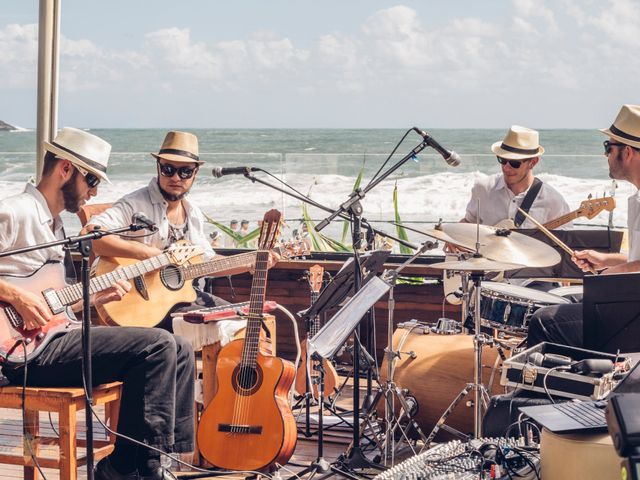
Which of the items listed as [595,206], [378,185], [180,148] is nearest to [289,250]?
[180,148]

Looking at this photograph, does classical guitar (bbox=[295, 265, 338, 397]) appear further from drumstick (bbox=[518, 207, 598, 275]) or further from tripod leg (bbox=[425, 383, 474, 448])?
drumstick (bbox=[518, 207, 598, 275])

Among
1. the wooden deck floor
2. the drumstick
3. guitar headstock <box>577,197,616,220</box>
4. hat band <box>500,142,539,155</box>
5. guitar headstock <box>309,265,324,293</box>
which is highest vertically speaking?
hat band <box>500,142,539,155</box>

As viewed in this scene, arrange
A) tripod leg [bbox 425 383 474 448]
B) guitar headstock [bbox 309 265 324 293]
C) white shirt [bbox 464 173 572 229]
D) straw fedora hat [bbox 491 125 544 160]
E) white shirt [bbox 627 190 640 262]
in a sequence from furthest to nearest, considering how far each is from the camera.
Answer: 1. straw fedora hat [bbox 491 125 544 160]
2. white shirt [bbox 464 173 572 229]
3. guitar headstock [bbox 309 265 324 293]
4. white shirt [bbox 627 190 640 262]
5. tripod leg [bbox 425 383 474 448]

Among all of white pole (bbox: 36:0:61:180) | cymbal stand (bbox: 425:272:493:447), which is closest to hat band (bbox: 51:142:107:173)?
cymbal stand (bbox: 425:272:493:447)

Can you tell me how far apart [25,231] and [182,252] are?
1.11 metres

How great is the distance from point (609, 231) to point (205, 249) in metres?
2.23

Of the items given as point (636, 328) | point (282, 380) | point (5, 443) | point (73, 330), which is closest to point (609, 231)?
point (636, 328)

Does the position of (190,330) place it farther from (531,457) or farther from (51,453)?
(531,457)

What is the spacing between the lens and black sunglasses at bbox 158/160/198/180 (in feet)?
16.9

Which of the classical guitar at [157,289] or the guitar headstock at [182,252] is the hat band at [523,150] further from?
the guitar headstock at [182,252]

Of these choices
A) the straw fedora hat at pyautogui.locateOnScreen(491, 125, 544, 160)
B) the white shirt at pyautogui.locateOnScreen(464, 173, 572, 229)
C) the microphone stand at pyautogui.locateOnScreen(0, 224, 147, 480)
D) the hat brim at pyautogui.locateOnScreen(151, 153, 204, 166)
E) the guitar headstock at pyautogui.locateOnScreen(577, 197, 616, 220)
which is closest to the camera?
the microphone stand at pyautogui.locateOnScreen(0, 224, 147, 480)

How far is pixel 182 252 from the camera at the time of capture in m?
4.97

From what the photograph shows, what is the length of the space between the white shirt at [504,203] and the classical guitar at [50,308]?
2731 millimetres

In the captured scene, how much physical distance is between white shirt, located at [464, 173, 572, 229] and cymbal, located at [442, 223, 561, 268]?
54.5 inches
